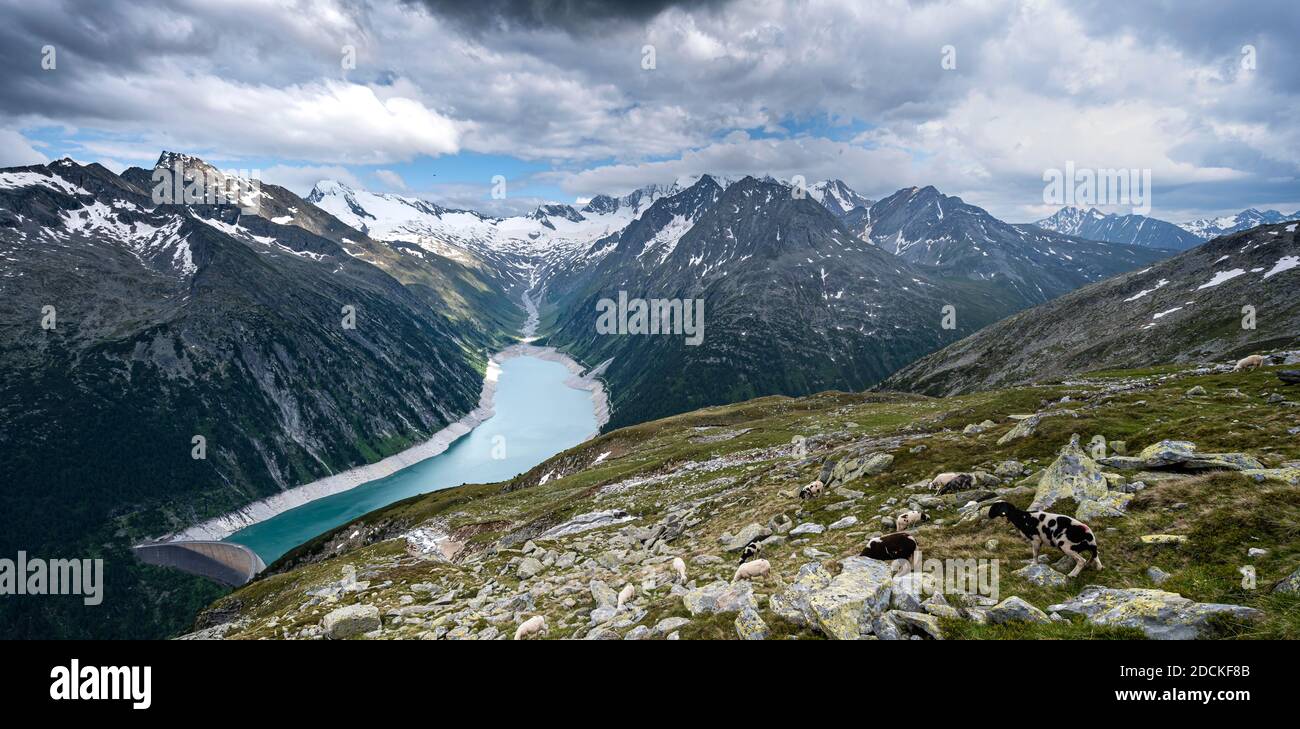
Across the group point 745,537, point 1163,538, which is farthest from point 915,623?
point 745,537

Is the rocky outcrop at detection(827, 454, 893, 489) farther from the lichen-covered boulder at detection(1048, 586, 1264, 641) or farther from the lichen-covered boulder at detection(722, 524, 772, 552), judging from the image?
the lichen-covered boulder at detection(1048, 586, 1264, 641)

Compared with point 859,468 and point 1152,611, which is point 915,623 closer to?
point 1152,611

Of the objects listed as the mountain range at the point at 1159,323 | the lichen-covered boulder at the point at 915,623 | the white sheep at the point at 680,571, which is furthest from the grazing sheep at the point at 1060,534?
the mountain range at the point at 1159,323

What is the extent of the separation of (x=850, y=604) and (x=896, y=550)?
4832mm

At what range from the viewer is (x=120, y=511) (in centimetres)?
17138

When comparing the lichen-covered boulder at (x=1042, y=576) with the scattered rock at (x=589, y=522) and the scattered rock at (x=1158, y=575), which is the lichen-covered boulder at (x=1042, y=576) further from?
the scattered rock at (x=589, y=522)

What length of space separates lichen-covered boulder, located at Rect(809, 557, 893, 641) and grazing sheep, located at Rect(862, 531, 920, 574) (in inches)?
62.5

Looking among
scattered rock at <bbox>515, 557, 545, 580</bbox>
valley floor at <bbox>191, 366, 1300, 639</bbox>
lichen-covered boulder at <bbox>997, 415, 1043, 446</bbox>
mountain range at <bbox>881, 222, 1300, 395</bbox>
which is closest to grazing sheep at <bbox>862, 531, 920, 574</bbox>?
valley floor at <bbox>191, 366, 1300, 639</bbox>

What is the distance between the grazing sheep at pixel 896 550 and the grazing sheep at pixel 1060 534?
3047 mm

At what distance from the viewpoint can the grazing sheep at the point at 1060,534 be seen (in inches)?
513

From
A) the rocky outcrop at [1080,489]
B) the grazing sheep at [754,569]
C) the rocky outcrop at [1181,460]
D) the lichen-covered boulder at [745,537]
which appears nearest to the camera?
the rocky outcrop at [1080,489]
